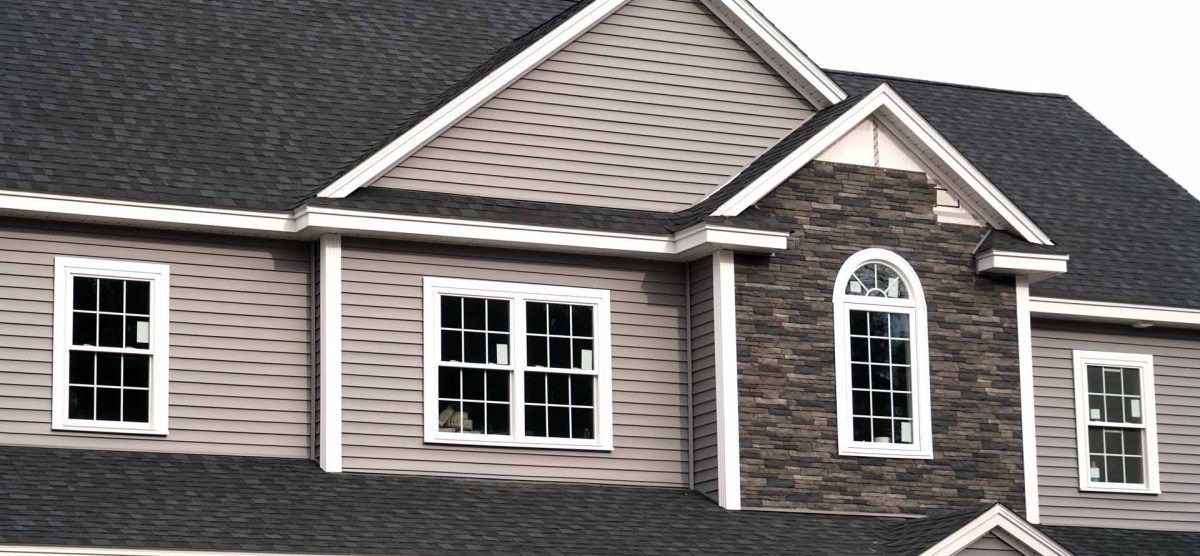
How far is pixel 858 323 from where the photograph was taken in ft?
68.2

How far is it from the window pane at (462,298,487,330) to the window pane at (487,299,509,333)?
54 millimetres

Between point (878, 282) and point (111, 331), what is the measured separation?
811cm

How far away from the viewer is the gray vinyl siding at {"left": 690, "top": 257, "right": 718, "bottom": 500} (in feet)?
65.8

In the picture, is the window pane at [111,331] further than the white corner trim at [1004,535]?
Yes

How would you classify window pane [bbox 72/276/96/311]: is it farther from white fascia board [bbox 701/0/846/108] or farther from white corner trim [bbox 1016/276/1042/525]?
white corner trim [bbox 1016/276/1042/525]

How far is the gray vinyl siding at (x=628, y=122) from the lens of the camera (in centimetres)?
2020

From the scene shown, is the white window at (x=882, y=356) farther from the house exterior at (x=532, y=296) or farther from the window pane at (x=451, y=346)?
the window pane at (x=451, y=346)

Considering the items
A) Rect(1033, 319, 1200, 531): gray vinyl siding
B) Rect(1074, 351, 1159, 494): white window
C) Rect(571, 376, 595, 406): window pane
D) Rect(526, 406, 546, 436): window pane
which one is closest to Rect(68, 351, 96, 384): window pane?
Rect(526, 406, 546, 436): window pane

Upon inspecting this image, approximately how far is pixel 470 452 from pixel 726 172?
4.41 meters

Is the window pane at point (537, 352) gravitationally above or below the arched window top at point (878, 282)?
below

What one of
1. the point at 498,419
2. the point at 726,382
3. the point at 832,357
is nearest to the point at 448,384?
the point at 498,419

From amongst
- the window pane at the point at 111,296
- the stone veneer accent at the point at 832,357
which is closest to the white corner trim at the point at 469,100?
the window pane at the point at 111,296

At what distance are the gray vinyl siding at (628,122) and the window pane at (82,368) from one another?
342 cm

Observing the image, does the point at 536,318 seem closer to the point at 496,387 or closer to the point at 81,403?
the point at 496,387
